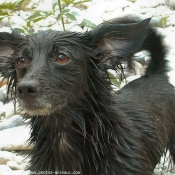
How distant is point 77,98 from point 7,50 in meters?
0.82

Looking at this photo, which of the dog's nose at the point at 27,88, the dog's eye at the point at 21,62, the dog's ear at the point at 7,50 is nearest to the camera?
the dog's nose at the point at 27,88

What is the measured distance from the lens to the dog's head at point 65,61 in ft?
10.8

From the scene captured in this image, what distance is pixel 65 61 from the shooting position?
3443 mm

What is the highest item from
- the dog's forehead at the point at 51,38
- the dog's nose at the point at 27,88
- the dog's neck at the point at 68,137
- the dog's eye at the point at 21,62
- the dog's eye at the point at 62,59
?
the dog's forehead at the point at 51,38

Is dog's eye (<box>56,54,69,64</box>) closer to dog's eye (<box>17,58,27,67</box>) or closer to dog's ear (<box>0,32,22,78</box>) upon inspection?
dog's eye (<box>17,58,27,67</box>)

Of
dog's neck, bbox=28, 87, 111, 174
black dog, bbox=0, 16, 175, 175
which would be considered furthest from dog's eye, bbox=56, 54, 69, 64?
dog's neck, bbox=28, 87, 111, 174

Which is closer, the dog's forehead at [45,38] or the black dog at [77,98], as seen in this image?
the black dog at [77,98]

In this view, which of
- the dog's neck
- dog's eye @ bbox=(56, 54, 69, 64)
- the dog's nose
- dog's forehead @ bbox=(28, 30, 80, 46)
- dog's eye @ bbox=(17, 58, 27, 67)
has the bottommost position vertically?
the dog's neck

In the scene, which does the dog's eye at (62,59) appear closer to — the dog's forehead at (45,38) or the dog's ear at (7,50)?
the dog's forehead at (45,38)

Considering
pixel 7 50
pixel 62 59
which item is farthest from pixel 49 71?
pixel 7 50

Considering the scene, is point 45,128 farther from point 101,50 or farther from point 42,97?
point 101,50

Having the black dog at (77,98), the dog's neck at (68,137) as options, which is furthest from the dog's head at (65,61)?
the dog's neck at (68,137)

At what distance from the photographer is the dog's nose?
10.4ft

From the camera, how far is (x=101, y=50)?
368cm
